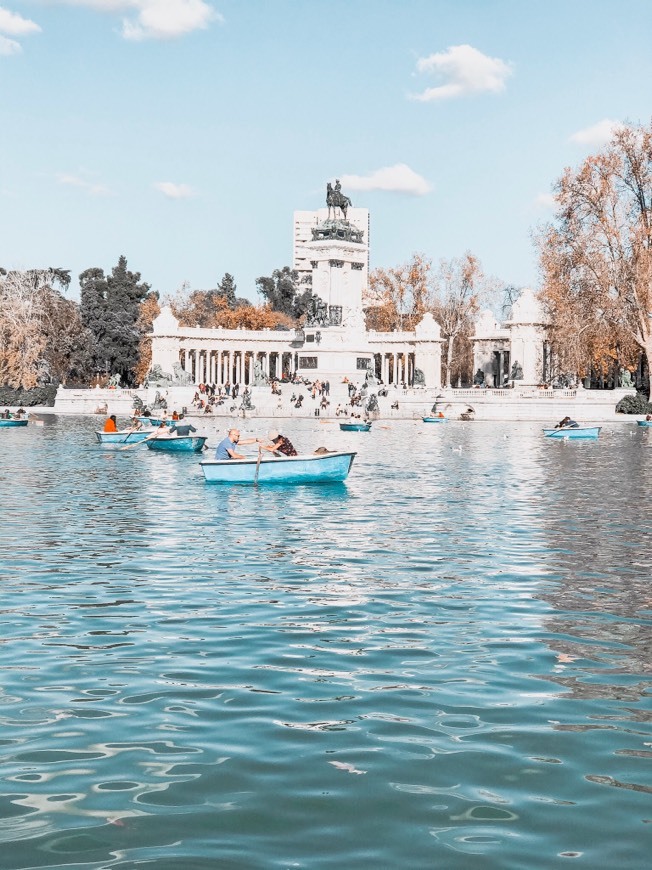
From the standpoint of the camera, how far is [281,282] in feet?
515

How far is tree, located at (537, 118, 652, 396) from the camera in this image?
72.8m

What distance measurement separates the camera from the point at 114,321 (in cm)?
11831

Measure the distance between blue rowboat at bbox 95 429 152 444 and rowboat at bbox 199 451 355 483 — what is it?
52.9 ft

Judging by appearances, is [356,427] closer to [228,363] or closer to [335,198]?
[335,198]

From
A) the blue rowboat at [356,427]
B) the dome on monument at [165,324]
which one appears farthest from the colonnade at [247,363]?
the blue rowboat at [356,427]

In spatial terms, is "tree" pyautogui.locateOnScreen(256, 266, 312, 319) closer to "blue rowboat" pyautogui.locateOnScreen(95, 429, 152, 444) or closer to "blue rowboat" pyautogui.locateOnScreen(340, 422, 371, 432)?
"blue rowboat" pyautogui.locateOnScreen(340, 422, 371, 432)

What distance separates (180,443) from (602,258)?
137ft

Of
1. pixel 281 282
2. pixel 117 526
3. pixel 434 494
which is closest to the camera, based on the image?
pixel 117 526

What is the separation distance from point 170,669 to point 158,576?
16.5 feet

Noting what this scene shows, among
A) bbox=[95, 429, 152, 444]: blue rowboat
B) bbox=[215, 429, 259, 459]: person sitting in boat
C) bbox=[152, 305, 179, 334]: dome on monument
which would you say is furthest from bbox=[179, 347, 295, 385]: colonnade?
bbox=[215, 429, 259, 459]: person sitting in boat

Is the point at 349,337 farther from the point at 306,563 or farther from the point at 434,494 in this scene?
the point at 306,563

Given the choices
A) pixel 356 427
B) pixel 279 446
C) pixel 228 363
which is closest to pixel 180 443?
pixel 279 446

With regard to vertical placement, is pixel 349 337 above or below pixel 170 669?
above

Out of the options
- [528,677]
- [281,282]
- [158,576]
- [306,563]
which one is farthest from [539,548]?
[281,282]
